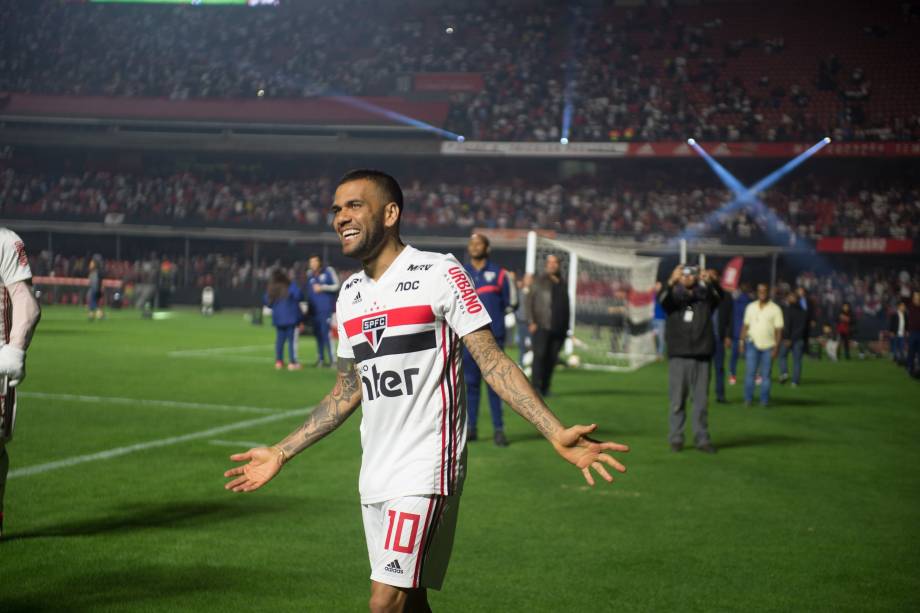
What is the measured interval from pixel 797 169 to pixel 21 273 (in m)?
46.6

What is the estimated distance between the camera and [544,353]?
14.9 metres

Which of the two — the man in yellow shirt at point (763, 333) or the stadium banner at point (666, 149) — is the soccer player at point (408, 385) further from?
the stadium banner at point (666, 149)

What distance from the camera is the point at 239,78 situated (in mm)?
58219

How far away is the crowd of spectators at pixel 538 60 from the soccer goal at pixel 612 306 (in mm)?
21843

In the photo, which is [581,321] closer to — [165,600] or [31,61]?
[165,600]

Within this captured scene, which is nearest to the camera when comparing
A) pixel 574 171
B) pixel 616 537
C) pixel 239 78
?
pixel 616 537

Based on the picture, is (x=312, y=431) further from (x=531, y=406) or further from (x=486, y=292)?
(x=486, y=292)

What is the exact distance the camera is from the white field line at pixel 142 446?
28.3 feet

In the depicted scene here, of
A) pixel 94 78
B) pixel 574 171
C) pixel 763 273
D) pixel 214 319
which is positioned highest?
pixel 94 78

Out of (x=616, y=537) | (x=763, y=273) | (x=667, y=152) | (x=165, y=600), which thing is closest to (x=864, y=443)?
(x=616, y=537)

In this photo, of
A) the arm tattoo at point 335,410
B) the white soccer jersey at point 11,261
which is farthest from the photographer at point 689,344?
the arm tattoo at point 335,410

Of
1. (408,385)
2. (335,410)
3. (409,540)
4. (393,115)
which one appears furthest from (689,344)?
(393,115)

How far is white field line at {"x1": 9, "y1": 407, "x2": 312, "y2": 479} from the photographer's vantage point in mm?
8633

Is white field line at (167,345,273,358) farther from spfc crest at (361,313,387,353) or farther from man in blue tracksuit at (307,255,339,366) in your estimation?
spfc crest at (361,313,387,353)
